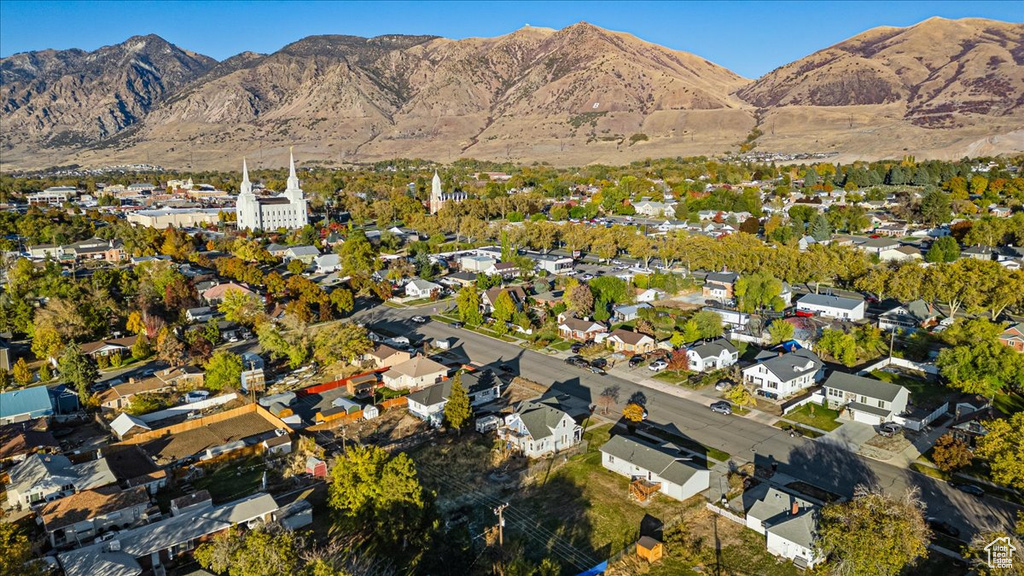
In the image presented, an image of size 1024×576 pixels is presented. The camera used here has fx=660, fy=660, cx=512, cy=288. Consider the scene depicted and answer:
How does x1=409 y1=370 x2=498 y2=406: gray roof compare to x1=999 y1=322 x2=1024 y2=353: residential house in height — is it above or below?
below

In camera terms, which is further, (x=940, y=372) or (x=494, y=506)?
(x=940, y=372)

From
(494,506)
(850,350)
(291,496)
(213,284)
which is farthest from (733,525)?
(213,284)

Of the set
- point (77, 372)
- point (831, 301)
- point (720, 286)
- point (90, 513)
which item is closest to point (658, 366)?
point (831, 301)

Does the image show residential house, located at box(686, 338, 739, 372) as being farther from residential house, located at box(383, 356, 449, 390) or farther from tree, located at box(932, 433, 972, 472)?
residential house, located at box(383, 356, 449, 390)

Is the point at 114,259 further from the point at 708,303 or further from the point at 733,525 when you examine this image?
the point at 733,525

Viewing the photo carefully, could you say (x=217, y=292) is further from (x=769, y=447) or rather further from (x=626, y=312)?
(x=769, y=447)

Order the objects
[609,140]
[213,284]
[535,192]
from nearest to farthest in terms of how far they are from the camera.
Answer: [213,284] < [535,192] < [609,140]

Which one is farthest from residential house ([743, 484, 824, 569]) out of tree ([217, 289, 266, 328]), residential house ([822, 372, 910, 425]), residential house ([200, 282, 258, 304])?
residential house ([200, 282, 258, 304])
